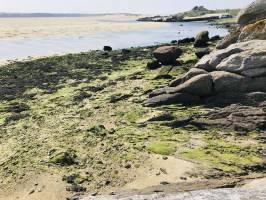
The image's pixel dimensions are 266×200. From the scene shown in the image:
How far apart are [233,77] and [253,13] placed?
917 cm

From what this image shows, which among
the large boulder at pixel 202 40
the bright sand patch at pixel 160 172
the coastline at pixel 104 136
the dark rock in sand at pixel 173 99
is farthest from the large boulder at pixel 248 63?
the large boulder at pixel 202 40

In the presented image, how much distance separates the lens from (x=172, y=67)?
31891mm

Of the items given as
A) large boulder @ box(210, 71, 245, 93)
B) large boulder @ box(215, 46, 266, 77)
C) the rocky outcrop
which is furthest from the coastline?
large boulder @ box(215, 46, 266, 77)

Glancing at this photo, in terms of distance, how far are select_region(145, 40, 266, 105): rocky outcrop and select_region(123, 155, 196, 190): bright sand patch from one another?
7374 mm

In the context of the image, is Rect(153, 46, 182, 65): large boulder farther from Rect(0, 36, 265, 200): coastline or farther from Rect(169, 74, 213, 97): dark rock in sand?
Rect(169, 74, 213, 97): dark rock in sand

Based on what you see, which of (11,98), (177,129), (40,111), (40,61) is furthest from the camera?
(40,61)

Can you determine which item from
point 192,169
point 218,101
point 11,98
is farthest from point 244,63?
point 11,98

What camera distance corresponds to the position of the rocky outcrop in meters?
22.3

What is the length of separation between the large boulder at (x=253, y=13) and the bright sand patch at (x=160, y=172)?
657 inches

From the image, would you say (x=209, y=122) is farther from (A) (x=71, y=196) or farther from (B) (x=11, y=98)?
(B) (x=11, y=98)

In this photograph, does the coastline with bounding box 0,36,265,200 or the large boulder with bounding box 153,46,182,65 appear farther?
the large boulder with bounding box 153,46,182,65

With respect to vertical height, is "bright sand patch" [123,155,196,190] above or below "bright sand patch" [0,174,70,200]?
above

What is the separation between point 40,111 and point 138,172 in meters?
11.1

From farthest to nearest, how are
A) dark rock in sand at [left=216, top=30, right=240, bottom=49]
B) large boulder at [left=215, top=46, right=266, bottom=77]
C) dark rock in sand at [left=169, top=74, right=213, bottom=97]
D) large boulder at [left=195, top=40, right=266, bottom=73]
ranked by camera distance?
dark rock in sand at [left=216, top=30, right=240, bottom=49] < large boulder at [left=195, top=40, right=266, bottom=73] < dark rock in sand at [left=169, top=74, right=213, bottom=97] < large boulder at [left=215, top=46, right=266, bottom=77]
